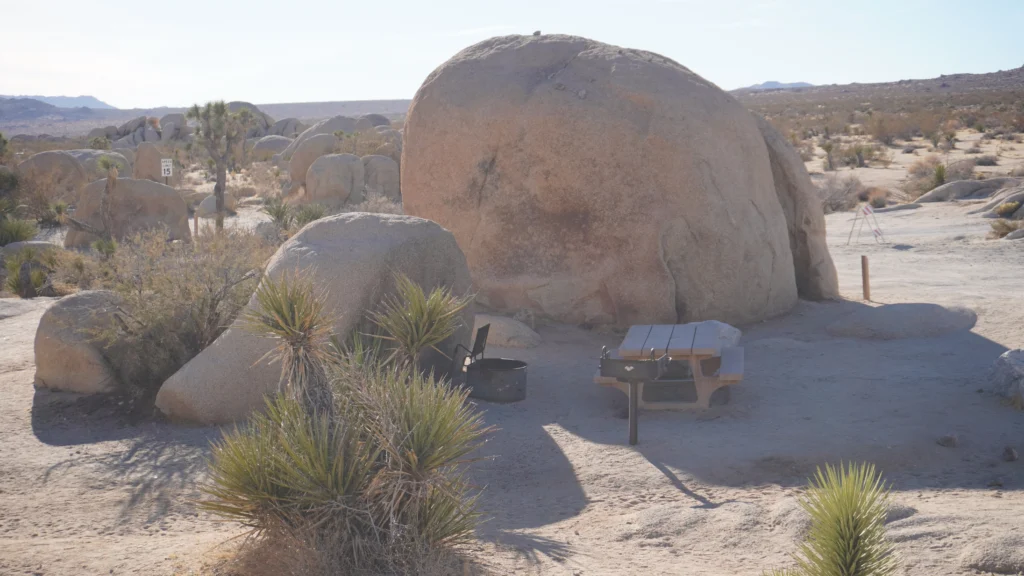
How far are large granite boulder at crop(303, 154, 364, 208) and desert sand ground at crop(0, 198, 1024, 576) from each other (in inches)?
499

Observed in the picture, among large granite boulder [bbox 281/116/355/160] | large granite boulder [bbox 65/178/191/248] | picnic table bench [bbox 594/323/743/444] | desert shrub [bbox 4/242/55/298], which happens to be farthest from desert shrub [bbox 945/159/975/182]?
large granite boulder [bbox 281/116/355/160]

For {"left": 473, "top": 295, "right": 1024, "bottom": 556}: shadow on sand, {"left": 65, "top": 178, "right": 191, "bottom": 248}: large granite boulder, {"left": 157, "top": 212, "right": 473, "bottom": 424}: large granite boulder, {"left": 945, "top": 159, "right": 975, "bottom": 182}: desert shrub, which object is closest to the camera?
{"left": 473, "top": 295, "right": 1024, "bottom": 556}: shadow on sand

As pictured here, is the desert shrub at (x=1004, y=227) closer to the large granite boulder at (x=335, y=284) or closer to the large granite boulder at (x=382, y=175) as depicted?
the large granite boulder at (x=335, y=284)

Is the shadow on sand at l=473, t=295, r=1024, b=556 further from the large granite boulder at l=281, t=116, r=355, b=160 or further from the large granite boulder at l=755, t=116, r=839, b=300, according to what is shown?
the large granite boulder at l=281, t=116, r=355, b=160

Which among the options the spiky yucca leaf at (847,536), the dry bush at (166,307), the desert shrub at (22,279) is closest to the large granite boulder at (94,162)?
the desert shrub at (22,279)

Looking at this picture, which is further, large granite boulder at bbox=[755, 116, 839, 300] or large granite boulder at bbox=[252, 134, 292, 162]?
large granite boulder at bbox=[252, 134, 292, 162]

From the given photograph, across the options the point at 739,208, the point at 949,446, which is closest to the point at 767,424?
the point at 949,446

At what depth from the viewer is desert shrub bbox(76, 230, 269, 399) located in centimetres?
715

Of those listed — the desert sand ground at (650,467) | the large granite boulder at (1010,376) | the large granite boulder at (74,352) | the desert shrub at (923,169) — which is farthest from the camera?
the desert shrub at (923,169)

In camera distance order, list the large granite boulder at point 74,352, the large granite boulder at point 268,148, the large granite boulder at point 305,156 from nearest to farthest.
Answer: the large granite boulder at point 74,352 < the large granite boulder at point 305,156 < the large granite boulder at point 268,148

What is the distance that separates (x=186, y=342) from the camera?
7.28 m

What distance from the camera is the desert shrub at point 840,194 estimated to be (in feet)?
70.2

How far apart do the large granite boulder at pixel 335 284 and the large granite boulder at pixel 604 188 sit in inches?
72.5

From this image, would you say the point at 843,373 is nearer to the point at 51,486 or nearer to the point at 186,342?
the point at 186,342
